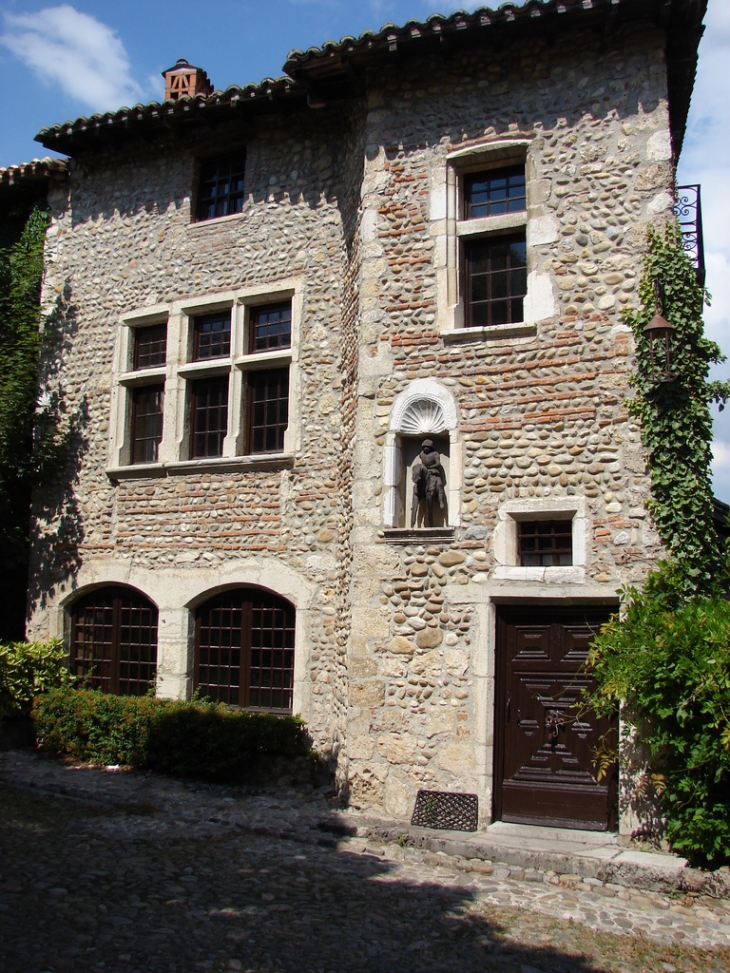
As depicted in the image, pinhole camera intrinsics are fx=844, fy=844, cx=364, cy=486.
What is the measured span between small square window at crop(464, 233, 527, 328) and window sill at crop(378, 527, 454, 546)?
6.67 ft

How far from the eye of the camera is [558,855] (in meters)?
6.29

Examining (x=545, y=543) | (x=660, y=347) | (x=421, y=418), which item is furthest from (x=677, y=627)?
(x=421, y=418)

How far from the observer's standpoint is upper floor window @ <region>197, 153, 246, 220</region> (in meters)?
10.6

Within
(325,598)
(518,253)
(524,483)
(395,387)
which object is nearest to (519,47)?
(518,253)

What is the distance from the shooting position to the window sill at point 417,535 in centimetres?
768

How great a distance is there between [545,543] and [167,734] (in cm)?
456

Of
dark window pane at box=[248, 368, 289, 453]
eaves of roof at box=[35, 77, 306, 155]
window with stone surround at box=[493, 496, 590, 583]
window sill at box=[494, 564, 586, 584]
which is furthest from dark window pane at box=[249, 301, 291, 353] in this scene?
window sill at box=[494, 564, 586, 584]

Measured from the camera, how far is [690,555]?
22.7ft

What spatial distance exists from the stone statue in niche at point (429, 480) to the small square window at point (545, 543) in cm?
84

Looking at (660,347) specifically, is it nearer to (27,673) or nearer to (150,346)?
(150,346)

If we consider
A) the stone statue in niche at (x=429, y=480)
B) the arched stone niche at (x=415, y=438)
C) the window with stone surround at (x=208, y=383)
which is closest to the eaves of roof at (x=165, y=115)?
the window with stone surround at (x=208, y=383)

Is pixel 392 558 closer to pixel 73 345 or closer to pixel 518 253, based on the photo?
pixel 518 253

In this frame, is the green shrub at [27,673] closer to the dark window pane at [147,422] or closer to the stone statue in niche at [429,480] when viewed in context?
the dark window pane at [147,422]

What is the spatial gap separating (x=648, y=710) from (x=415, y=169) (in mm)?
5513
